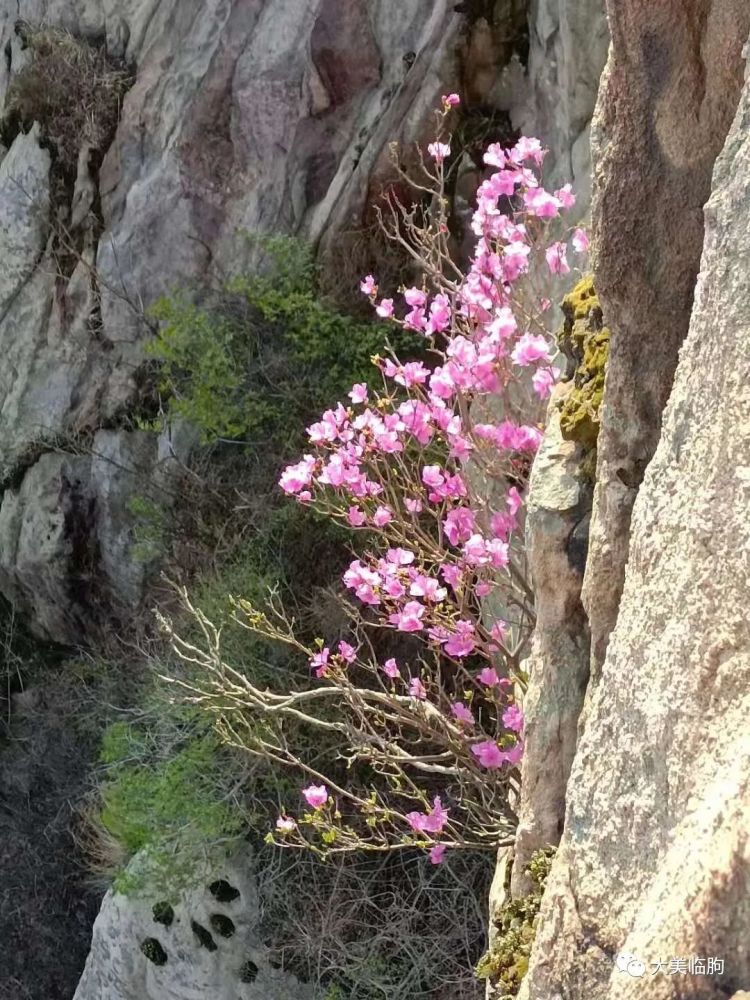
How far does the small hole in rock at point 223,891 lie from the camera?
4531 mm

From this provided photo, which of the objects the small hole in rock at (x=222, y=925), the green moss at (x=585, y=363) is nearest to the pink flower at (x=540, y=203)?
the green moss at (x=585, y=363)

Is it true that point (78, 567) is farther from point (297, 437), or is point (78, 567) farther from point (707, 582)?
point (707, 582)

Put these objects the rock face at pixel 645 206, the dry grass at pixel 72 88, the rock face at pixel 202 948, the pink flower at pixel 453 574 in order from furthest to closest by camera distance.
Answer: the dry grass at pixel 72 88 → the rock face at pixel 202 948 → the pink flower at pixel 453 574 → the rock face at pixel 645 206

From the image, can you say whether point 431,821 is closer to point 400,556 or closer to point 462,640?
point 462,640

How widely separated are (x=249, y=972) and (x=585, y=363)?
350 cm

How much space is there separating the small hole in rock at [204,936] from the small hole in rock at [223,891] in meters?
0.16

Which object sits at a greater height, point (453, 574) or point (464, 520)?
point (464, 520)

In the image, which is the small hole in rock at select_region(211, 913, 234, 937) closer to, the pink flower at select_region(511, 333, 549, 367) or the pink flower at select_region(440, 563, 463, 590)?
the pink flower at select_region(440, 563, 463, 590)

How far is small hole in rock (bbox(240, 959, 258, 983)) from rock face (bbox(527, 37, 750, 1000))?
10.9 feet

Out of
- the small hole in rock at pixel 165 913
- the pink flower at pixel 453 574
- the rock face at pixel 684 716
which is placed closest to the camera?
the rock face at pixel 684 716

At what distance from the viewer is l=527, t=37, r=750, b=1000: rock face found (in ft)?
3.30

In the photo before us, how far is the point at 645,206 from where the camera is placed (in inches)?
66.4

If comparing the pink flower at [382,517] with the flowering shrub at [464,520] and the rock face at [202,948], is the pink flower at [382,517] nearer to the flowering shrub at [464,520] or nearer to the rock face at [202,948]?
the flowering shrub at [464,520]

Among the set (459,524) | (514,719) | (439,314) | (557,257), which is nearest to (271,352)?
(439,314)
